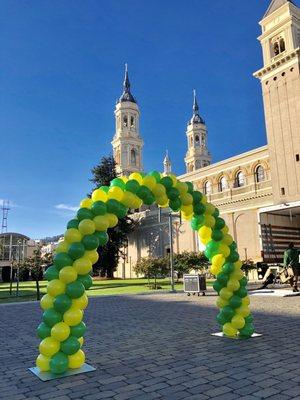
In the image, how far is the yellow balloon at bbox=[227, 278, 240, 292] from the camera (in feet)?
25.8

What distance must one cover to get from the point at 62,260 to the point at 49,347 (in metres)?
1.32

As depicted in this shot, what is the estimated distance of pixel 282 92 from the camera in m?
37.7

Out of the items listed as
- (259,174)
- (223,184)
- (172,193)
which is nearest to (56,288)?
(172,193)

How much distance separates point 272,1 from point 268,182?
20045 millimetres

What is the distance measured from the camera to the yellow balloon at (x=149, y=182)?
7180 millimetres

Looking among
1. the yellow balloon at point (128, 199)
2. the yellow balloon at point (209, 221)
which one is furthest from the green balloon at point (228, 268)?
the yellow balloon at point (128, 199)

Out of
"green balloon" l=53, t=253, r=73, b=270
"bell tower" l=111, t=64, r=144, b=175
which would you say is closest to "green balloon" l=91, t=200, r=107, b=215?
"green balloon" l=53, t=253, r=73, b=270

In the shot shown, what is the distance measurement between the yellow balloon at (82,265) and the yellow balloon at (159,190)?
6.38 feet

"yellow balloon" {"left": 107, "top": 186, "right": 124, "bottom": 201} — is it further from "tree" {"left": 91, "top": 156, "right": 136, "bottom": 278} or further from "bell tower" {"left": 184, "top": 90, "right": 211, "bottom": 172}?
"bell tower" {"left": 184, "top": 90, "right": 211, "bottom": 172}

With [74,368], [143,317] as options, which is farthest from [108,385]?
[143,317]

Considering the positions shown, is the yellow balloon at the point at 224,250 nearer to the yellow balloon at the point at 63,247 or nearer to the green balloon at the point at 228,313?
the green balloon at the point at 228,313

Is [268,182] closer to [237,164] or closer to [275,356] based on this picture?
[237,164]

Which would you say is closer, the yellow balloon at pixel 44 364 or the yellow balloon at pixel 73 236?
the yellow balloon at pixel 44 364

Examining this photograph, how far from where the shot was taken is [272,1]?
41531mm
